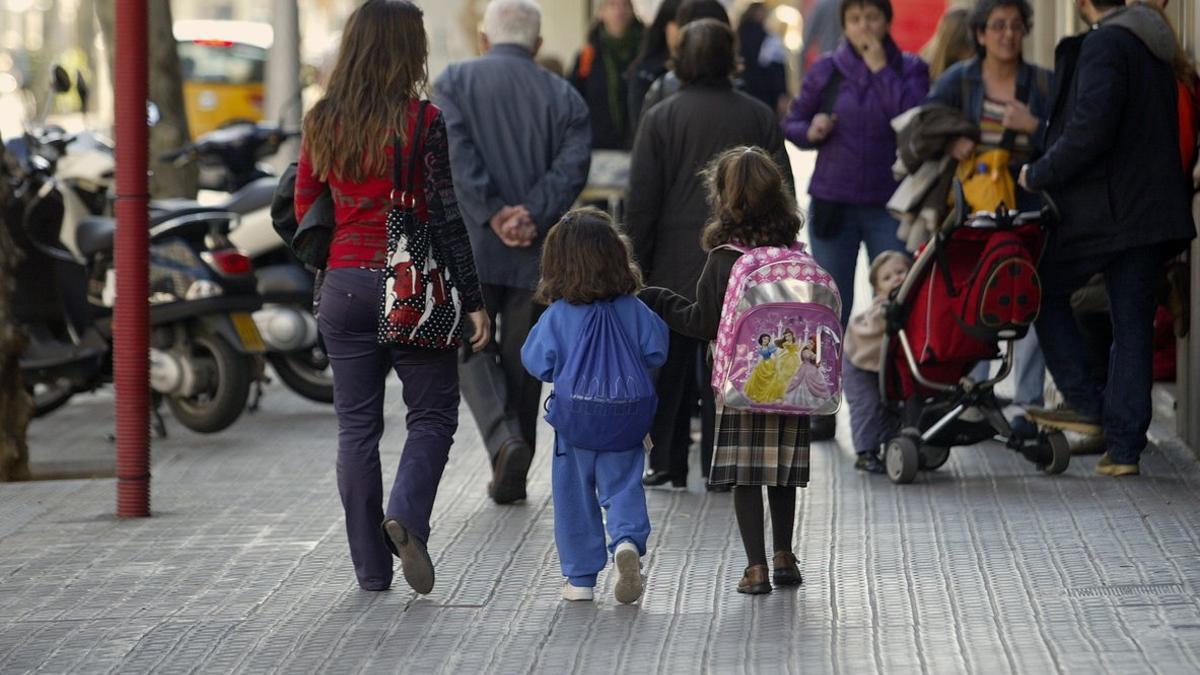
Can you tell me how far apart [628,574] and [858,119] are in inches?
177

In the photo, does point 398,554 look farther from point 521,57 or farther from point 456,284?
point 521,57

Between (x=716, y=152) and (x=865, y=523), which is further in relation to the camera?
(x=716, y=152)

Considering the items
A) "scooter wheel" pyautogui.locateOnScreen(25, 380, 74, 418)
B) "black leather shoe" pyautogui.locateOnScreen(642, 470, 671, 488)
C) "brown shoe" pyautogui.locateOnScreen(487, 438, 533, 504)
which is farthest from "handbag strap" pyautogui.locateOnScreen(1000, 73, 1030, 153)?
"scooter wheel" pyautogui.locateOnScreen(25, 380, 74, 418)

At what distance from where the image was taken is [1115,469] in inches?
359

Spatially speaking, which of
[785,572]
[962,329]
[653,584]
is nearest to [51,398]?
[962,329]

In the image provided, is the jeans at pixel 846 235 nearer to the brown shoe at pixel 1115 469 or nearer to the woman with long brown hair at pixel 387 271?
the brown shoe at pixel 1115 469

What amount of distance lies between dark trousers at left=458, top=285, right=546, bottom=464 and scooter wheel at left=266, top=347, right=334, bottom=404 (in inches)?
113

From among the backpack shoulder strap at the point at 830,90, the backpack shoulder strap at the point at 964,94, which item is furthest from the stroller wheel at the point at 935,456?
the backpack shoulder strap at the point at 830,90

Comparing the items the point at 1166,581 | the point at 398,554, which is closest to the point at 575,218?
the point at 398,554

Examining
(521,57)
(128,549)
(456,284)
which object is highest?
(521,57)

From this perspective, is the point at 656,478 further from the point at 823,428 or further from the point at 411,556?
the point at 411,556

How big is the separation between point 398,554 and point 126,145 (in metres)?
2.51

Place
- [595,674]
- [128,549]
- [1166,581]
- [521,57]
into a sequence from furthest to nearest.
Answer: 1. [521,57]
2. [128,549]
3. [1166,581]
4. [595,674]

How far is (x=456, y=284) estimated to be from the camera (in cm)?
708
